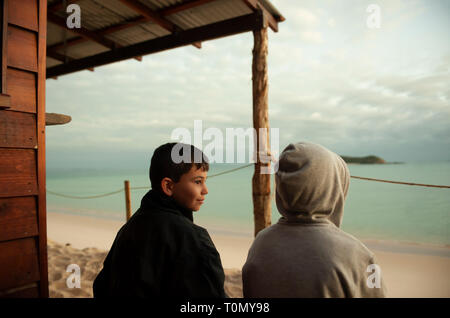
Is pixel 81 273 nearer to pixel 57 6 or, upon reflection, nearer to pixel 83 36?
pixel 83 36

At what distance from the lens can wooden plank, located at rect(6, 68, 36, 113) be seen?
5.32 ft

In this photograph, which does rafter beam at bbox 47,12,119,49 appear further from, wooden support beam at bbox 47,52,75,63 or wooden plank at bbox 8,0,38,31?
wooden plank at bbox 8,0,38,31

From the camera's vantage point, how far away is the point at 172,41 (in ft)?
12.6

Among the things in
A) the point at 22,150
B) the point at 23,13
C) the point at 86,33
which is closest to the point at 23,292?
the point at 22,150

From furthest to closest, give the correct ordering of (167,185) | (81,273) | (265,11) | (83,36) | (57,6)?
1. (83,36)
2. (81,273)
3. (265,11)
4. (57,6)
5. (167,185)

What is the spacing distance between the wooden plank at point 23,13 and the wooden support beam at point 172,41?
221 cm

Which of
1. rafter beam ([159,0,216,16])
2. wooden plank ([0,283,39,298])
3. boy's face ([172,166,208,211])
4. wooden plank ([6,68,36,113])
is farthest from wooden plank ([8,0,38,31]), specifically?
rafter beam ([159,0,216,16])

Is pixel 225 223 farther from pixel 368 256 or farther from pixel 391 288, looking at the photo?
pixel 368 256

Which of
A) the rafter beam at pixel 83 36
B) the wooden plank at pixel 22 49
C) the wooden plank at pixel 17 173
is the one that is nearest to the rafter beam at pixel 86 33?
the rafter beam at pixel 83 36

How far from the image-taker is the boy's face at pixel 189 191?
1.30 meters

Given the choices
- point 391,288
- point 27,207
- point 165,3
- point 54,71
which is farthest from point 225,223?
point 27,207

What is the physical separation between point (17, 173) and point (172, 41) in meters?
2.82

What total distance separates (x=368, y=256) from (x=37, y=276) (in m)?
1.80

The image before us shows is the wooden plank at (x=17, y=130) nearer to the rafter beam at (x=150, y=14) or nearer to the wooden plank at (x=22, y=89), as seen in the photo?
the wooden plank at (x=22, y=89)
